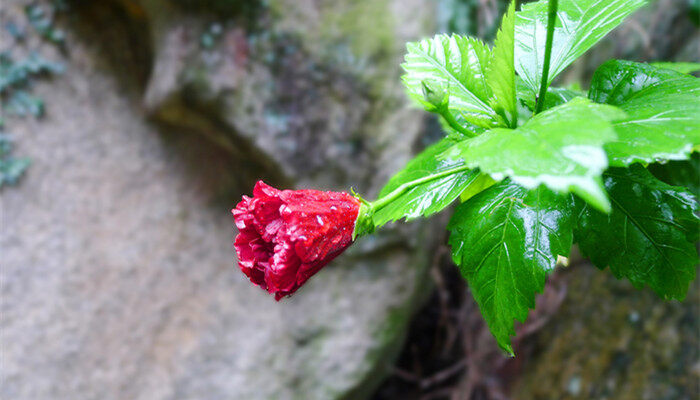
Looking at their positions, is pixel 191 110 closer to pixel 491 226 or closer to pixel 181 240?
pixel 181 240

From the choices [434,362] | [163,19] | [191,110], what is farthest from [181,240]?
[434,362]

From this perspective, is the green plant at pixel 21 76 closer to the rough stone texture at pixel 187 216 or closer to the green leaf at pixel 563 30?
the rough stone texture at pixel 187 216

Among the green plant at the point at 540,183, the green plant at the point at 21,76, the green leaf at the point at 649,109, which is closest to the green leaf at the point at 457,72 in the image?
the green plant at the point at 540,183

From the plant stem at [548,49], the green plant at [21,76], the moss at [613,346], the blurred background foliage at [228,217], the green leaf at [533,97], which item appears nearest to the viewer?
the plant stem at [548,49]

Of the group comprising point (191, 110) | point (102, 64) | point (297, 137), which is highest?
point (102, 64)

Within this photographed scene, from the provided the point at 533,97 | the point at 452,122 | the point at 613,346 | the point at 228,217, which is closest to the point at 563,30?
the point at 533,97

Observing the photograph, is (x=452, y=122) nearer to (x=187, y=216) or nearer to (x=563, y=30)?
(x=563, y=30)
